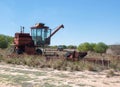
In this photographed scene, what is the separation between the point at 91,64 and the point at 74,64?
114cm

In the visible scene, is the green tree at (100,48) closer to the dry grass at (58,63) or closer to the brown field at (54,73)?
the brown field at (54,73)

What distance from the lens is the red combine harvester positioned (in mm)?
29500

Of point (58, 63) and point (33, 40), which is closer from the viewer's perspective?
point (58, 63)

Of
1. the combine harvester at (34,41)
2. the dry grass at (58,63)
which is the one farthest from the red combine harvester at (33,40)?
the dry grass at (58,63)

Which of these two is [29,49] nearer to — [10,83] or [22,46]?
[22,46]

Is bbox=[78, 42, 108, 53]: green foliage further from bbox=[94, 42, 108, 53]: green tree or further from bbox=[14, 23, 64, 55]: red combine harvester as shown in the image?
bbox=[14, 23, 64, 55]: red combine harvester

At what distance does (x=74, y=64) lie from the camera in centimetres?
2111

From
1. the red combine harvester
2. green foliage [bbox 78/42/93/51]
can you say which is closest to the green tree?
green foliage [bbox 78/42/93/51]

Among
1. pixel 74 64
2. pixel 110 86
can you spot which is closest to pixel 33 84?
pixel 110 86

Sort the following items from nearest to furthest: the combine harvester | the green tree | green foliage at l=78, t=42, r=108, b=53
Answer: the combine harvester < the green tree < green foliage at l=78, t=42, r=108, b=53

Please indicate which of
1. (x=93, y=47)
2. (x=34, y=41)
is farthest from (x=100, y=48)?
(x=34, y=41)

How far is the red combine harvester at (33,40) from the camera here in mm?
29500

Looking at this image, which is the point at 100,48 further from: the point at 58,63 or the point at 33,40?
the point at 58,63

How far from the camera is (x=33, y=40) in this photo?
1212 inches
